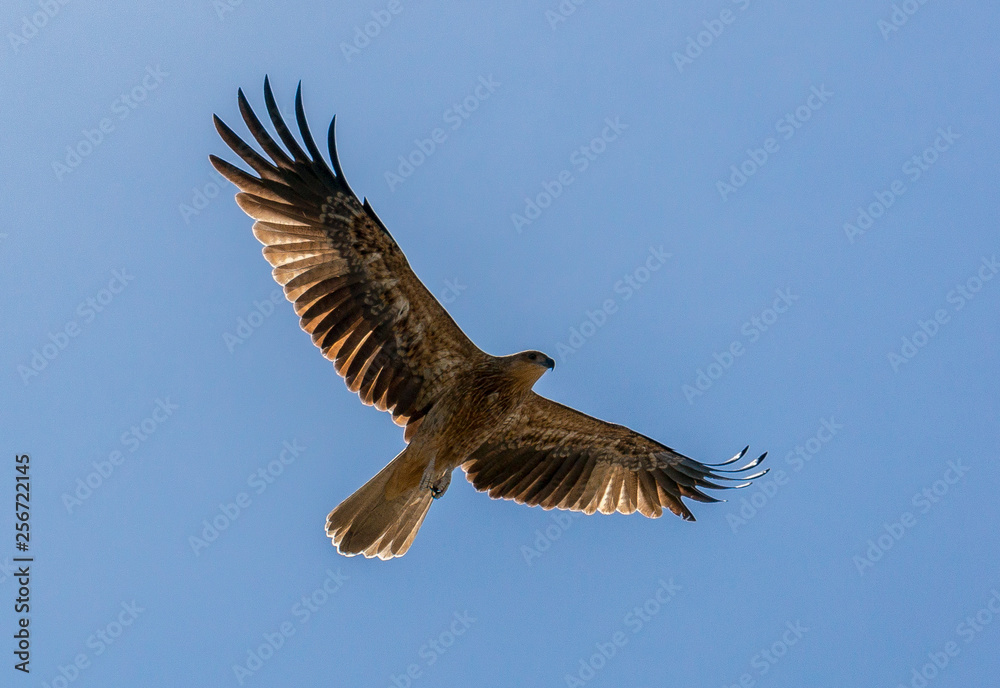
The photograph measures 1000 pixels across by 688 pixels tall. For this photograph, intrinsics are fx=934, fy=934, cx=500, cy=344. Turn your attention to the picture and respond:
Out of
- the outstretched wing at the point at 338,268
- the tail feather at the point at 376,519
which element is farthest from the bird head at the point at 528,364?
the tail feather at the point at 376,519

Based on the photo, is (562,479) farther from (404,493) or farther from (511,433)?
(404,493)

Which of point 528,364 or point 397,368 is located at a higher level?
point 528,364

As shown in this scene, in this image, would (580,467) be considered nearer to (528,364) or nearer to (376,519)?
(528,364)

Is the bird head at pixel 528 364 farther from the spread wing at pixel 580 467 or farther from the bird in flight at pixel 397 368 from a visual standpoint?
the spread wing at pixel 580 467

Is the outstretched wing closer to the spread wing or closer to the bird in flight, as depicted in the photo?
the bird in flight

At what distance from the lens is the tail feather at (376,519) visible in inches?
332

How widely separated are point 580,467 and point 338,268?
131 inches

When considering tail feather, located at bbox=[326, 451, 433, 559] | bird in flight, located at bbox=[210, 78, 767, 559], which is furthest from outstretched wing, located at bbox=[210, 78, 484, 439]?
tail feather, located at bbox=[326, 451, 433, 559]

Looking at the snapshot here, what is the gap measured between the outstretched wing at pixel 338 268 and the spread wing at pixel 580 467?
1366 mm

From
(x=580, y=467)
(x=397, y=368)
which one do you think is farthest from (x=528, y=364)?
(x=580, y=467)

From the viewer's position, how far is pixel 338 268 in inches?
316

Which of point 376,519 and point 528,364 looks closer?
point 528,364

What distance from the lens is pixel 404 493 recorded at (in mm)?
8500

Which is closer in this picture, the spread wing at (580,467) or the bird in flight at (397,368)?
the bird in flight at (397,368)
